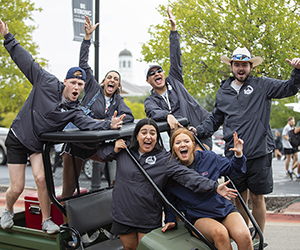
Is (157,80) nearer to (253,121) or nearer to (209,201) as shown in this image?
(253,121)

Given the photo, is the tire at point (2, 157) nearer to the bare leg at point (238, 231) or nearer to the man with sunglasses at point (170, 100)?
the man with sunglasses at point (170, 100)

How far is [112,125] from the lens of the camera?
10.5 ft

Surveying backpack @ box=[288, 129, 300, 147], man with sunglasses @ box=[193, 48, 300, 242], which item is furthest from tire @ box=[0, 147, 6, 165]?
man with sunglasses @ box=[193, 48, 300, 242]

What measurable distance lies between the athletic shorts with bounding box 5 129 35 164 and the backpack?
8.54 m

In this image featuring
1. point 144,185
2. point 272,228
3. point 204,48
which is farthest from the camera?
point 204,48

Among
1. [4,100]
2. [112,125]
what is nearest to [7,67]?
[4,100]

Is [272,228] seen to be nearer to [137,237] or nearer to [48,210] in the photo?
[137,237]

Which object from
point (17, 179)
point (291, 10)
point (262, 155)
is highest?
point (291, 10)

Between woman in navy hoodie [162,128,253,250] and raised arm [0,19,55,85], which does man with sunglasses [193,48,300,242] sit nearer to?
woman in navy hoodie [162,128,253,250]

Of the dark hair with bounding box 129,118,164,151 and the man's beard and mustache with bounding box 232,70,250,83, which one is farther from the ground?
the man's beard and mustache with bounding box 232,70,250,83

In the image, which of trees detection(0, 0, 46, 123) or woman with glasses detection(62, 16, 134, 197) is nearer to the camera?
woman with glasses detection(62, 16, 134, 197)

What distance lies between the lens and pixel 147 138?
3.04 m

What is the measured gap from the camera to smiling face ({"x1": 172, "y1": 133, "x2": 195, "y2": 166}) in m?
3.03

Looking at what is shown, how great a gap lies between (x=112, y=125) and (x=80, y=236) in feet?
3.72
